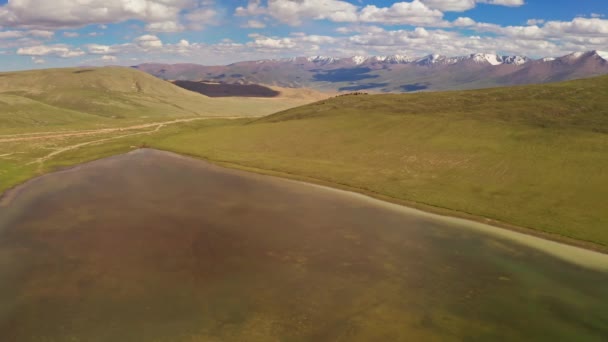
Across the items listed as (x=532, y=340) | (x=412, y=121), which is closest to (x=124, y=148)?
(x=412, y=121)

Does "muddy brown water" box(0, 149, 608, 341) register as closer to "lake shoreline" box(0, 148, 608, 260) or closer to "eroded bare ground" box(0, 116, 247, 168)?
"lake shoreline" box(0, 148, 608, 260)

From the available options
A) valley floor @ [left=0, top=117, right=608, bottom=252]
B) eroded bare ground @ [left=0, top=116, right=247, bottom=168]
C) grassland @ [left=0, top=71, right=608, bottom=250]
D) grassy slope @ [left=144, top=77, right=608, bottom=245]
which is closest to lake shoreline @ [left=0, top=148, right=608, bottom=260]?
valley floor @ [left=0, top=117, right=608, bottom=252]

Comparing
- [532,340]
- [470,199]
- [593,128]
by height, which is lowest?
[532,340]

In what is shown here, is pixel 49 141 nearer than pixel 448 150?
No

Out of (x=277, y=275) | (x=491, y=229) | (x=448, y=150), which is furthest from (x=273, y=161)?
(x=277, y=275)

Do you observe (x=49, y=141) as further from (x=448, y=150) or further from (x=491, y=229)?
(x=491, y=229)

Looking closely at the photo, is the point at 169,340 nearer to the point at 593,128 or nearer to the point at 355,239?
the point at 355,239

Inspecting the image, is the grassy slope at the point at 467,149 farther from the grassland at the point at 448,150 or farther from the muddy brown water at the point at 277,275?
the muddy brown water at the point at 277,275
